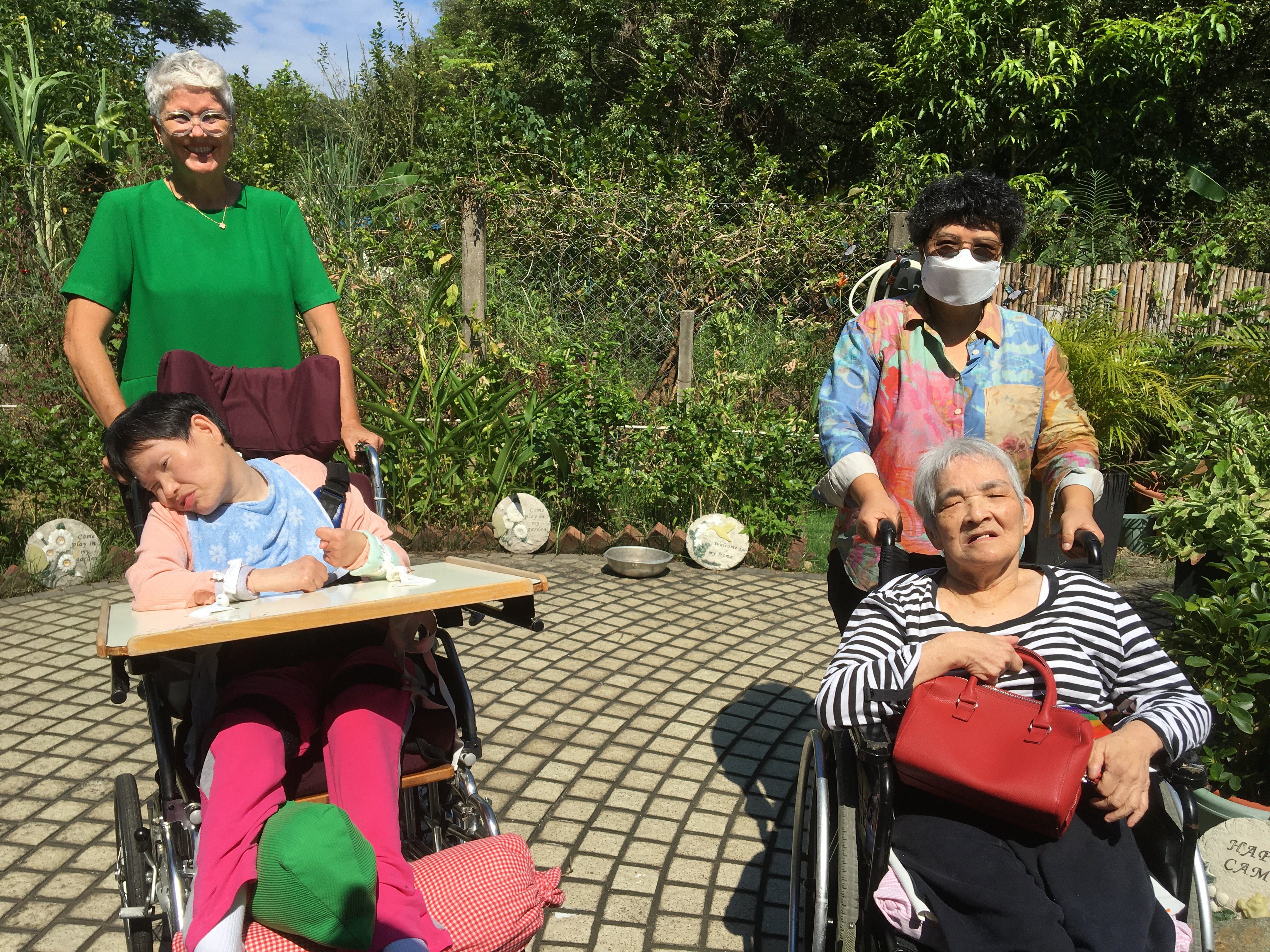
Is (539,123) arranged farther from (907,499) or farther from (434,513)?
(907,499)

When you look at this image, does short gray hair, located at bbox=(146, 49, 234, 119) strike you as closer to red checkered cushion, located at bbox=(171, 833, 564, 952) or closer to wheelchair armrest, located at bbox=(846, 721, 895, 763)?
red checkered cushion, located at bbox=(171, 833, 564, 952)

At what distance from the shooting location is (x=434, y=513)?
617 centimetres

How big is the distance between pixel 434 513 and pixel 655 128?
891 cm

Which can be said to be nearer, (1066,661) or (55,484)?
(1066,661)

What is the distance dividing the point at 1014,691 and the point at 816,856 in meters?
0.53

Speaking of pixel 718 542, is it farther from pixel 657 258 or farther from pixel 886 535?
pixel 886 535

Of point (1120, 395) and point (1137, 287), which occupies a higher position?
point (1137, 287)

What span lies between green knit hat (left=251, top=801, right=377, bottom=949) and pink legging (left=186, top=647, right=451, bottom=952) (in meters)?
0.07

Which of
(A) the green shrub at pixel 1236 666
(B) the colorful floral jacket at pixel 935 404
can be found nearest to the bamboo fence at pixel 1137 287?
(A) the green shrub at pixel 1236 666

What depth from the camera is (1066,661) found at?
2049 mm

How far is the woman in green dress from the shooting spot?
2.67 meters

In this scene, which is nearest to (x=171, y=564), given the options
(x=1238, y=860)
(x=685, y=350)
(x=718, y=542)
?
(x=1238, y=860)

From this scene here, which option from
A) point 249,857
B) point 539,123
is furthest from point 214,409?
→ point 539,123

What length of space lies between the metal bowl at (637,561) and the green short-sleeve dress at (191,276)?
302 cm
